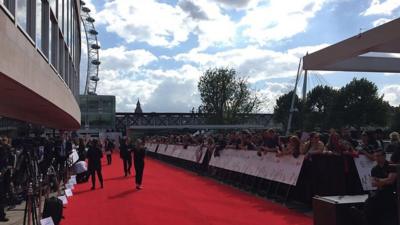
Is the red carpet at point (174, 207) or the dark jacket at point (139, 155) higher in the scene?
the dark jacket at point (139, 155)

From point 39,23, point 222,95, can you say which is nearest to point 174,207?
point 39,23

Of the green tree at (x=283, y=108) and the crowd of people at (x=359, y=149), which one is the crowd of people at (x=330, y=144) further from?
the green tree at (x=283, y=108)

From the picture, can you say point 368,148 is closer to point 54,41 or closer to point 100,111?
point 54,41

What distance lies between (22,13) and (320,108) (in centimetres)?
8542

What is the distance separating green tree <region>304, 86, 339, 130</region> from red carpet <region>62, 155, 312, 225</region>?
64.3 meters

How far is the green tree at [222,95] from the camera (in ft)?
218

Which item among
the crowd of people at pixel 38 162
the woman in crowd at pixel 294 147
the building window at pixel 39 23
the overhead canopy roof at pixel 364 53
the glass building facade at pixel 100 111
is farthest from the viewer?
the glass building facade at pixel 100 111

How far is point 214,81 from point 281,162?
169ft

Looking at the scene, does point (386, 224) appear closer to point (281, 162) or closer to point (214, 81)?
point (281, 162)

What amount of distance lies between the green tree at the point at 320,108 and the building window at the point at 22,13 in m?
72.5

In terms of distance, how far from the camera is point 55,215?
32.1 feet

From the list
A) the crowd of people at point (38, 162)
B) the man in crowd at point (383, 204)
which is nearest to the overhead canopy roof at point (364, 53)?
the crowd of people at point (38, 162)

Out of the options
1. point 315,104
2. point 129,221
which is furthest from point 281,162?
point 315,104

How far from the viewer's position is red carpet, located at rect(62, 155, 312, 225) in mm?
11438
